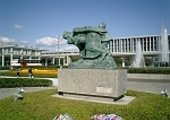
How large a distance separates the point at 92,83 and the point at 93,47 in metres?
1.83

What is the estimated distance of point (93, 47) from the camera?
37.0 feet

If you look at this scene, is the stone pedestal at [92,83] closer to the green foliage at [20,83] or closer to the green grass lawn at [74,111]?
the green grass lawn at [74,111]

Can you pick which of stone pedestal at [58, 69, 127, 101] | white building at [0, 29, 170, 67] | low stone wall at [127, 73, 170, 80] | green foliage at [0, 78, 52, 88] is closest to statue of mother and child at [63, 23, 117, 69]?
stone pedestal at [58, 69, 127, 101]

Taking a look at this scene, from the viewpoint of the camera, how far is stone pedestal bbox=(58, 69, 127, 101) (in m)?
9.88

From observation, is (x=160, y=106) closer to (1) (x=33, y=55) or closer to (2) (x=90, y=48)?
(2) (x=90, y=48)

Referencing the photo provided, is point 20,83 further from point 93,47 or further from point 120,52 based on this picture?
point 120,52

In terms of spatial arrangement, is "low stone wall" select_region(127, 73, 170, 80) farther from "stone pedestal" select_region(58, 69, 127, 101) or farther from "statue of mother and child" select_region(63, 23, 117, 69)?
"stone pedestal" select_region(58, 69, 127, 101)

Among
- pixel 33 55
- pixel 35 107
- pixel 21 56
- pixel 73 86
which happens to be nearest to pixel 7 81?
pixel 73 86

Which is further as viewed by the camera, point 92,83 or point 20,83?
point 20,83

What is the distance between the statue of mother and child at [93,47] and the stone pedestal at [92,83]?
0.52 m

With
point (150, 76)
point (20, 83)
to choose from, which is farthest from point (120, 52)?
point (20, 83)

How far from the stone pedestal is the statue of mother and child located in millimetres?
525

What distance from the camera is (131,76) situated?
30.3 metres

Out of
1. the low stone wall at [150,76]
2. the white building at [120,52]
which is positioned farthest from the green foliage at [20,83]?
the white building at [120,52]
